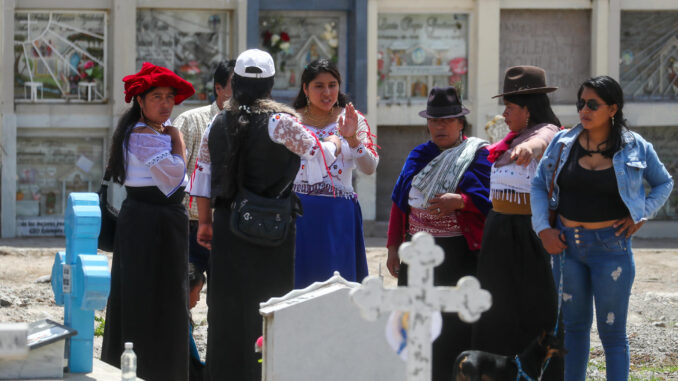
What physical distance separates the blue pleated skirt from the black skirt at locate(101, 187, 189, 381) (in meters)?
0.75

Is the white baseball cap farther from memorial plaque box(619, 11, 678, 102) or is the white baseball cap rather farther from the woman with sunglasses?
memorial plaque box(619, 11, 678, 102)

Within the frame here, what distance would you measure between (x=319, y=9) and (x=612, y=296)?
44.0 feet

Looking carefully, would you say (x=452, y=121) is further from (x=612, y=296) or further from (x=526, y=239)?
(x=612, y=296)

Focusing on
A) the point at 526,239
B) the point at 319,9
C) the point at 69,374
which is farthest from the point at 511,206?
the point at 319,9

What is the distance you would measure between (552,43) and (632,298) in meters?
8.55

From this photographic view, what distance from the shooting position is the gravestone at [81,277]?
16.0 feet

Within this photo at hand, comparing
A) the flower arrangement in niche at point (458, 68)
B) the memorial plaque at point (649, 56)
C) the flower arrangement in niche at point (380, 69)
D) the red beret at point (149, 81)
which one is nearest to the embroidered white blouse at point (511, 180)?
the red beret at point (149, 81)

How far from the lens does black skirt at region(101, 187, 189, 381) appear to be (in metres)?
5.73

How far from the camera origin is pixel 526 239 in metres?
5.91

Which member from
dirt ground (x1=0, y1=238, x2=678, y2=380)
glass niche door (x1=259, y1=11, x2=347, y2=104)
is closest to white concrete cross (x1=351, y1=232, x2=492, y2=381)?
dirt ground (x1=0, y1=238, x2=678, y2=380)

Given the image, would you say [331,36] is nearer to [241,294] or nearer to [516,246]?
[516,246]

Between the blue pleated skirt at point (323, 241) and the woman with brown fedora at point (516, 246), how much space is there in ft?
2.66

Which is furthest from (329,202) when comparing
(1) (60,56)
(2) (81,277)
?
(1) (60,56)

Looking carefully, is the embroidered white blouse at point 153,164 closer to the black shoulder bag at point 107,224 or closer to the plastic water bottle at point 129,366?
the black shoulder bag at point 107,224
